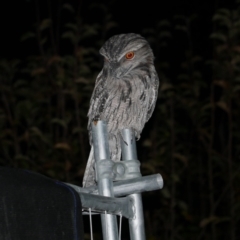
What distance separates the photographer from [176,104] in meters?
3.96

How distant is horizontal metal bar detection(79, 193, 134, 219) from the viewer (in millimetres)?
1183

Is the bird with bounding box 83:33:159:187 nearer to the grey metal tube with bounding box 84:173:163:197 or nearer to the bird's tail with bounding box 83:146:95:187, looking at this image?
the bird's tail with bounding box 83:146:95:187

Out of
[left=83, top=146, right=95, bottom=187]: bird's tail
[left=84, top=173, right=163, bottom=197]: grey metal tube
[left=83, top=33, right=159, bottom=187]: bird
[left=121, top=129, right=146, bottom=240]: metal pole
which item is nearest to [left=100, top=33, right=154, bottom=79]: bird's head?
[left=83, top=33, right=159, bottom=187]: bird

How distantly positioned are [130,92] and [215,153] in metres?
1.51

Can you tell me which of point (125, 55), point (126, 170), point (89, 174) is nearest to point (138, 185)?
point (126, 170)

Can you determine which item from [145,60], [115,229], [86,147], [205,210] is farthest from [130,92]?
[205,210]

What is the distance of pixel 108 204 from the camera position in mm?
1233

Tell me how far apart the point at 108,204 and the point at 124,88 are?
1.26 m

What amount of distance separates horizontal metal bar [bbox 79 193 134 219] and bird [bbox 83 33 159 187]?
1026 millimetres

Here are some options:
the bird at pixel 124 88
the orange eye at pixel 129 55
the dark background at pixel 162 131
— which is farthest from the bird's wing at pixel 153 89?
the dark background at pixel 162 131

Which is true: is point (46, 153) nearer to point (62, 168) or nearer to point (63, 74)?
point (62, 168)

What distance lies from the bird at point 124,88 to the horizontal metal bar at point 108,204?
1.03 metres

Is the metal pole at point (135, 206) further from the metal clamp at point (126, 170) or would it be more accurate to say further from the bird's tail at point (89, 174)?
the bird's tail at point (89, 174)

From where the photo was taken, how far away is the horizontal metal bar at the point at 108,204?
118cm
